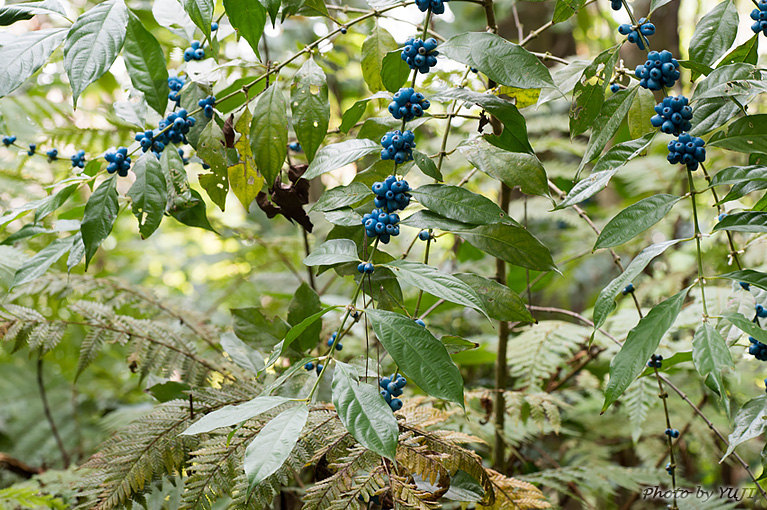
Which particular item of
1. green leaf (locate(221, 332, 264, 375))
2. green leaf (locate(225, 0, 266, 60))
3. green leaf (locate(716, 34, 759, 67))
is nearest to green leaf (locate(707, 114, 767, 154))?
green leaf (locate(716, 34, 759, 67))

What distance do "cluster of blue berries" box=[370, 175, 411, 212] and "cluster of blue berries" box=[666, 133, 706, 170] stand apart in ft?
0.94

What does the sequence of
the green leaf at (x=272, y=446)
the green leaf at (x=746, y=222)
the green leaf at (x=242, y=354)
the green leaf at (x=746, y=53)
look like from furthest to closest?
1. the green leaf at (x=242, y=354)
2. the green leaf at (x=746, y=53)
3. the green leaf at (x=746, y=222)
4. the green leaf at (x=272, y=446)

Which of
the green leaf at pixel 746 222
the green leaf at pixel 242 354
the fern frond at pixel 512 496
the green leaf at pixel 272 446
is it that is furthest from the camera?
the green leaf at pixel 242 354

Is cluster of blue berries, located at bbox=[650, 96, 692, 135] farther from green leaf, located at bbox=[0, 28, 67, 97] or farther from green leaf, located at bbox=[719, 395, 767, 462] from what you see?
green leaf, located at bbox=[0, 28, 67, 97]

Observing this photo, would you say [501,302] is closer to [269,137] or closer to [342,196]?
[342,196]

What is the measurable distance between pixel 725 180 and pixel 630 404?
2.49 feet

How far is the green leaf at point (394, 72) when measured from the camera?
2.31 ft

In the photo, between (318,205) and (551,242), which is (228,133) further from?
(551,242)

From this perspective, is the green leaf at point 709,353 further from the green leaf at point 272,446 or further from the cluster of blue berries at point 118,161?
the cluster of blue berries at point 118,161

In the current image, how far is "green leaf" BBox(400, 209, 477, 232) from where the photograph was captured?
0.62m

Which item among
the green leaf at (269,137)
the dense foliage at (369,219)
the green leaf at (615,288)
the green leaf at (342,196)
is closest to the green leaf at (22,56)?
the dense foliage at (369,219)

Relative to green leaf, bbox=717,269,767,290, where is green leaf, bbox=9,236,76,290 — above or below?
above

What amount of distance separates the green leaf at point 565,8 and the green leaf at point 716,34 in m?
0.14

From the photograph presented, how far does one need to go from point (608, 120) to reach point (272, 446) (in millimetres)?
501
